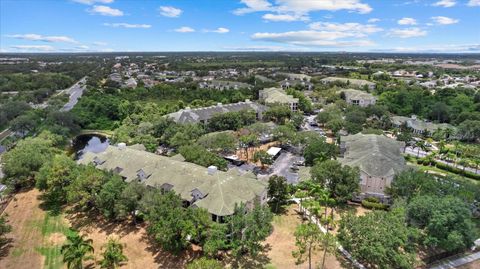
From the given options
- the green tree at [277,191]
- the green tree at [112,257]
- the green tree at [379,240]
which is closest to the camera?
the green tree at [379,240]

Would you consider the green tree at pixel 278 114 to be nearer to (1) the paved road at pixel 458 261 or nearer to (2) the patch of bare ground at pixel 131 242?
(2) the patch of bare ground at pixel 131 242

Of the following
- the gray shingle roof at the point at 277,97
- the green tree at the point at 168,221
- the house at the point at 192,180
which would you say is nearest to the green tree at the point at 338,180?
the house at the point at 192,180

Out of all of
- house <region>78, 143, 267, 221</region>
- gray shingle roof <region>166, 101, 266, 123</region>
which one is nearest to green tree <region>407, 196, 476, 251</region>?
house <region>78, 143, 267, 221</region>

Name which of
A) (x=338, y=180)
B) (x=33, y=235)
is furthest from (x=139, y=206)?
(x=338, y=180)

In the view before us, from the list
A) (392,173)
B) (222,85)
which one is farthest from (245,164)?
(222,85)

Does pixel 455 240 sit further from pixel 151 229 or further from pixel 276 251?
pixel 151 229

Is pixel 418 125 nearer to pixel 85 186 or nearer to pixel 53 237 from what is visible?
pixel 85 186

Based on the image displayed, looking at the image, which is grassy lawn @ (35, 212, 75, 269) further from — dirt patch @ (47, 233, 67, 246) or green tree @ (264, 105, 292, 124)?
green tree @ (264, 105, 292, 124)
